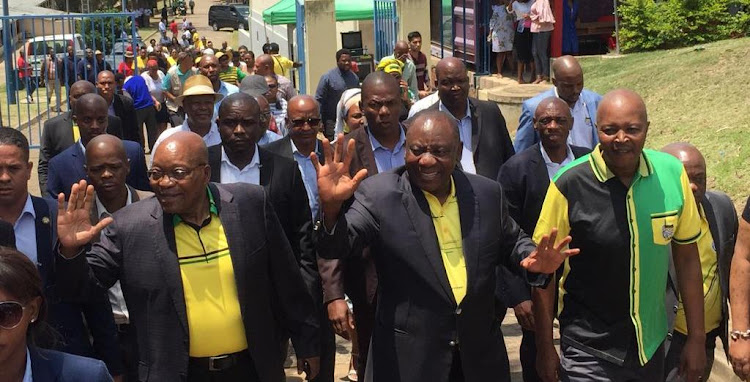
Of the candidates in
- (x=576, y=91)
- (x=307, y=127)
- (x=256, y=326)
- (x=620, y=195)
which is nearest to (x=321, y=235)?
(x=256, y=326)

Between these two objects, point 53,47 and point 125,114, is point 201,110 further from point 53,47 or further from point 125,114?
point 53,47

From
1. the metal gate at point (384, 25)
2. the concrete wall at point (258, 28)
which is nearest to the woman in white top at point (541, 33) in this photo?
the metal gate at point (384, 25)

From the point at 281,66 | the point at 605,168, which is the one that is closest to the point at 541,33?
the point at 281,66

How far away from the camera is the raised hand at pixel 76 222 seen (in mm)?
4219

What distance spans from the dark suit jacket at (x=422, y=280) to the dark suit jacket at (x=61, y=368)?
4.94 ft

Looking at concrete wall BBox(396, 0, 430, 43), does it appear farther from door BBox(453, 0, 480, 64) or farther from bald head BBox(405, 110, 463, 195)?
bald head BBox(405, 110, 463, 195)

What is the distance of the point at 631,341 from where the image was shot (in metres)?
4.79

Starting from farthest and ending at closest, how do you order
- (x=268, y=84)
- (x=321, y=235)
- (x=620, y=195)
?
(x=268, y=84) → (x=620, y=195) → (x=321, y=235)

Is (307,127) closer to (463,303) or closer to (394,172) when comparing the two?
(394,172)

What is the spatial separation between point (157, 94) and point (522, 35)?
5.81 m

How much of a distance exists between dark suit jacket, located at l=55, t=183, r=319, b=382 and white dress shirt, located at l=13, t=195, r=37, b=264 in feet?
1.46

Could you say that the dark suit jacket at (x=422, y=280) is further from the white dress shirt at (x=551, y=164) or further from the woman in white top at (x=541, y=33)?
the woman in white top at (x=541, y=33)

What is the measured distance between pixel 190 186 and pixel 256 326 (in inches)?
25.8

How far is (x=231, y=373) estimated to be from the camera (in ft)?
15.0
